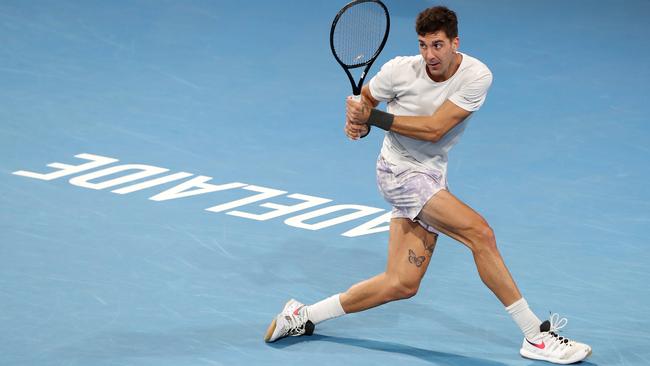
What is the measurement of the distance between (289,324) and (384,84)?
1.41m

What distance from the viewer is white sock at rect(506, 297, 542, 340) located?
6801 millimetres

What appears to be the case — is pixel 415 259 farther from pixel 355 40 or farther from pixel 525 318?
pixel 355 40

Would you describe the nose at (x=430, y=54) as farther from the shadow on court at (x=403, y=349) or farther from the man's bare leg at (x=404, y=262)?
the shadow on court at (x=403, y=349)

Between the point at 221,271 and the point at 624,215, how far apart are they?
296 cm

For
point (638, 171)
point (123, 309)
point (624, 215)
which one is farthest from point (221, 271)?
point (638, 171)

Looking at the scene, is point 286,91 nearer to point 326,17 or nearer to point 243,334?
point 326,17

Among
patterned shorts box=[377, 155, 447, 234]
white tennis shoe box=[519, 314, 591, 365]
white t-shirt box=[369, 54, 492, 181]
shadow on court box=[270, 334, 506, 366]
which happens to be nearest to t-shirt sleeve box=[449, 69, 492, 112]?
white t-shirt box=[369, 54, 492, 181]

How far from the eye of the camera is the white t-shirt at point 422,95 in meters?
6.74

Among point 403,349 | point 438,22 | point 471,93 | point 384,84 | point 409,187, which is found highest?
point 438,22

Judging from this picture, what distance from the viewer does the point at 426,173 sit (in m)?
6.85

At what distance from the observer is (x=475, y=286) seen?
7.93 m

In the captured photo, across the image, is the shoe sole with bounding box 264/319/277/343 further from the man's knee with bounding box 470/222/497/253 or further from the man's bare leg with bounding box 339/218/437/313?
the man's knee with bounding box 470/222/497/253

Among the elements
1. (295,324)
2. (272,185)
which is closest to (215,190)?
(272,185)

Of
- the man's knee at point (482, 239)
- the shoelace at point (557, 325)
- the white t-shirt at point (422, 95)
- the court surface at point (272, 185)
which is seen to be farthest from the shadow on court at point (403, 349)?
the white t-shirt at point (422, 95)
